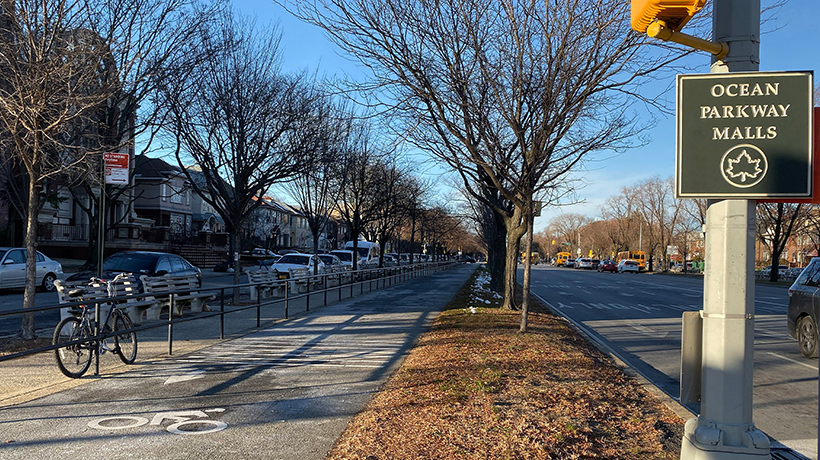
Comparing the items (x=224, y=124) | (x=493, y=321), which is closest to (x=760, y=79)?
(x=493, y=321)

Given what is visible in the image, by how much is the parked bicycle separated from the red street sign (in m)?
2.56

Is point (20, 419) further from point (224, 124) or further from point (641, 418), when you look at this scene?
point (224, 124)

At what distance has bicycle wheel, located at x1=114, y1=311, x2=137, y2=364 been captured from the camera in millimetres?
8336

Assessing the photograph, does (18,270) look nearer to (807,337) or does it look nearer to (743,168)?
(807,337)

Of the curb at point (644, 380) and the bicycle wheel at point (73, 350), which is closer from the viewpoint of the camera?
the curb at point (644, 380)

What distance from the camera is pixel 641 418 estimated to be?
19.8ft

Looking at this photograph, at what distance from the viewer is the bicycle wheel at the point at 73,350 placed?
7367 mm

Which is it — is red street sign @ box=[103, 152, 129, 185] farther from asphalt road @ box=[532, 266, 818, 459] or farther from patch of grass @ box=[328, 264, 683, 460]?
asphalt road @ box=[532, 266, 818, 459]

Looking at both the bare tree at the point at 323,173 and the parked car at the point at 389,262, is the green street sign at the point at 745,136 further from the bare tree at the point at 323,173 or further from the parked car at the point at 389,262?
the parked car at the point at 389,262

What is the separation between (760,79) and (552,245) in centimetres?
17510

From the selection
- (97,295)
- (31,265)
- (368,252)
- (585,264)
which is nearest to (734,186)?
(97,295)

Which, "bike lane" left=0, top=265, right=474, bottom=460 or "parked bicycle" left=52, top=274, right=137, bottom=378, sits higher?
"parked bicycle" left=52, top=274, right=137, bottom=378

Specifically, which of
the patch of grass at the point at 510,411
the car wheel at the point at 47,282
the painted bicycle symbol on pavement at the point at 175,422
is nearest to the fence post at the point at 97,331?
the painted bicycle symbol on pavement at the point at 175,422

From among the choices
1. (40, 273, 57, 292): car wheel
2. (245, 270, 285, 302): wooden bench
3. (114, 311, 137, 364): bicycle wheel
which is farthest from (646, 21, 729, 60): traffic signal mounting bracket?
(40, 273, 57, 292): car wheel
